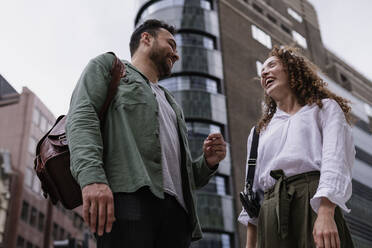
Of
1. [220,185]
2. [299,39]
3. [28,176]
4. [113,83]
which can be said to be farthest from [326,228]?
[28,176]

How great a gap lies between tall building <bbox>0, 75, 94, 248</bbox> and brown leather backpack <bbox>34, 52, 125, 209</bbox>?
146ft

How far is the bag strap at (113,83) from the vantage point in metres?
2.64

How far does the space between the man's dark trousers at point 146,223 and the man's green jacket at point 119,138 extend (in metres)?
0.06

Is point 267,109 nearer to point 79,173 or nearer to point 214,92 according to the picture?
point 79,173

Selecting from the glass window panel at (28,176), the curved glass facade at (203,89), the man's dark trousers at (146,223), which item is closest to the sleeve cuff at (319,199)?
the man's dark trousers at (146,223)

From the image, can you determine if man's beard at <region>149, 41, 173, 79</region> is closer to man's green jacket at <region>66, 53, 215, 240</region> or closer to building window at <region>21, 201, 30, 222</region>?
man's green jacket at <region>66, 53, 215, 240</region>

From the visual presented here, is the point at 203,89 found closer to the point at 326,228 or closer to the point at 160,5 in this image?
the point at 160,5

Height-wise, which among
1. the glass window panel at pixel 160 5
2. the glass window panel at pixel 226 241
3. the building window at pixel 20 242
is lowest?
the glass window panel at pixel 226 241

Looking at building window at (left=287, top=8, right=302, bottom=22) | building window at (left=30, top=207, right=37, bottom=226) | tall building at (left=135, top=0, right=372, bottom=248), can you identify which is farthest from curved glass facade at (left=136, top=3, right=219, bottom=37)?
building window at (left=30, top=207, right=37, bottom=226)

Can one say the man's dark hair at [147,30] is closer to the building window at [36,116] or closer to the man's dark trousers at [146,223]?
the man's dark trousers at [146,223]

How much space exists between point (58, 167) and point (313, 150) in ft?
4.65

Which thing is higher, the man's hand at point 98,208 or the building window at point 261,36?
the building window at point 261,36

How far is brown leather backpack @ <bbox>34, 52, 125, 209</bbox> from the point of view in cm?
253

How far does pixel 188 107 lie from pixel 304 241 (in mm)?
25503
